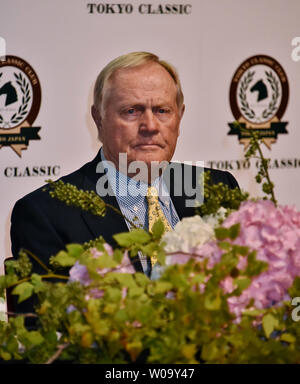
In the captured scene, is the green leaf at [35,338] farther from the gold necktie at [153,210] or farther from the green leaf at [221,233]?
the gold necktie at [153,210]

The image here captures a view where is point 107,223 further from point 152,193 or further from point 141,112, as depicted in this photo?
point 141,112

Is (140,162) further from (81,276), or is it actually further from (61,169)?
(81,276)

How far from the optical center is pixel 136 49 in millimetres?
Result: 2682

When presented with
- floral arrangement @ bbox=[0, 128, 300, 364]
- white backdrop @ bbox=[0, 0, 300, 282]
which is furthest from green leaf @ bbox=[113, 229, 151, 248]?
white backdrop @ bbox=[0, 0, 300, 282]

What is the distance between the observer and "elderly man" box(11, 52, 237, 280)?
5.95 ft

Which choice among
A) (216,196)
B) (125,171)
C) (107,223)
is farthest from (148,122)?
(216,196)

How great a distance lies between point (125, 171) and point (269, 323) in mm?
1414

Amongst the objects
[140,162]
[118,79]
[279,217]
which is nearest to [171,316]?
[279,217]

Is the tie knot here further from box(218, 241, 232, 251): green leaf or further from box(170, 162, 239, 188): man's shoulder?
box(218, 241, 232, 251): green leaf

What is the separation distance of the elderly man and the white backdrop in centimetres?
50

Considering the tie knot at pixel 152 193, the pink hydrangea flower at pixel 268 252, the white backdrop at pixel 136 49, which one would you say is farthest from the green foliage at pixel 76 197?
the white backdrop at pixel 136 49

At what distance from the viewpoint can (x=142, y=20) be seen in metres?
2.68

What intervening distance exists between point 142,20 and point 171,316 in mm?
2270
